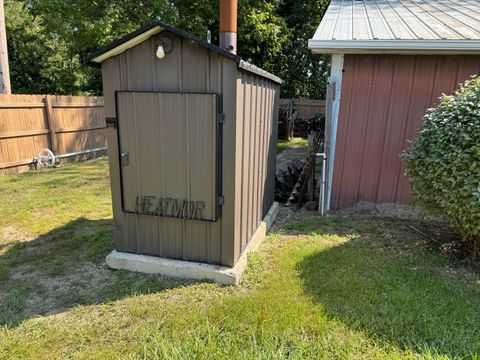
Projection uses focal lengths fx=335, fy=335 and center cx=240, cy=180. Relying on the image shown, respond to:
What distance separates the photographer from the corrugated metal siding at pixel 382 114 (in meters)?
4.25

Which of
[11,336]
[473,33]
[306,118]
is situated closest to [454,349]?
[11,336]

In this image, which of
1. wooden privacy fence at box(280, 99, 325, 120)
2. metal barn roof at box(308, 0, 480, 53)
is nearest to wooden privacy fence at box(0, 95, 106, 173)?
metal barn roof at box(308, 0, 480, 53)

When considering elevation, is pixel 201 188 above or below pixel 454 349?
above

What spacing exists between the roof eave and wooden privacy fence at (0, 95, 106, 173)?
21.5 feet

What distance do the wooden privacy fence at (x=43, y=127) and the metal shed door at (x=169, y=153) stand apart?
5635 mm

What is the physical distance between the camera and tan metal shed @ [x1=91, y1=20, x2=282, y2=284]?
272 cm

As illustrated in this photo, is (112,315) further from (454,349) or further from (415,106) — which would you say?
(415,106)

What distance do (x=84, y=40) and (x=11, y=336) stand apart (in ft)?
35.4

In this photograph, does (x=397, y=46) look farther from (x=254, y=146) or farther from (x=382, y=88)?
(x=254, y=146)

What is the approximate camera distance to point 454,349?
2139 millimetres

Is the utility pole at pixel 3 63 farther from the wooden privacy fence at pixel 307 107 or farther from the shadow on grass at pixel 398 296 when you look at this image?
the wooden privacy fence at pixel 307 107

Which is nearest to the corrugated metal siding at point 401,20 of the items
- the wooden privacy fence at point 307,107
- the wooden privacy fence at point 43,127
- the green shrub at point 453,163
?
the green shrub at point 453,163

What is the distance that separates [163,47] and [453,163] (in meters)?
2.71

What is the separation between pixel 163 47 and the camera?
2.72 m
